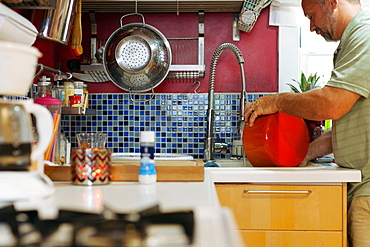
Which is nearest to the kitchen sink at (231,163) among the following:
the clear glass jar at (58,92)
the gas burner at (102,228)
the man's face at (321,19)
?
the man's face at (321,19)

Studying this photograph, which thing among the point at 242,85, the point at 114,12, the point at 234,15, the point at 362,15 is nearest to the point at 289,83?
the point at 242,85

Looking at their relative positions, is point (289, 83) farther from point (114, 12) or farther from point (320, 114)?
point (114, 12)

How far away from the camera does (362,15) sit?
6.07 ft

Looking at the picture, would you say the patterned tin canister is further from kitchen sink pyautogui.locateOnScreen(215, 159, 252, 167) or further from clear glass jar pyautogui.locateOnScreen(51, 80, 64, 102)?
kitchen sink pyautogui.locateOnScreen(215, 159, 252, 167)

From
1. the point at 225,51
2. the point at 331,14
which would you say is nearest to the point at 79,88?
the point at 225,51

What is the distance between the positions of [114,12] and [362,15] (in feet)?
4.93

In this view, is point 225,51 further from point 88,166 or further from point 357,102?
point 88,166

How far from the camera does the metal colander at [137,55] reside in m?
2.53

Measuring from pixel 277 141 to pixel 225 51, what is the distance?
3.07 feet

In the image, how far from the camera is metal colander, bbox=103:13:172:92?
8.30 feet

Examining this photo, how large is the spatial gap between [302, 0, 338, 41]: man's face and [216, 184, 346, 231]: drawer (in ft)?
2.35

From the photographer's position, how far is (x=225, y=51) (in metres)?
2.73

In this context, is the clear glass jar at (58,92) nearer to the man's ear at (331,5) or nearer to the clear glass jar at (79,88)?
the clear glass jar at (79,88)

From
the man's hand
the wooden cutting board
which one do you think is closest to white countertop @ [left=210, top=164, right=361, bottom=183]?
the man's hand
